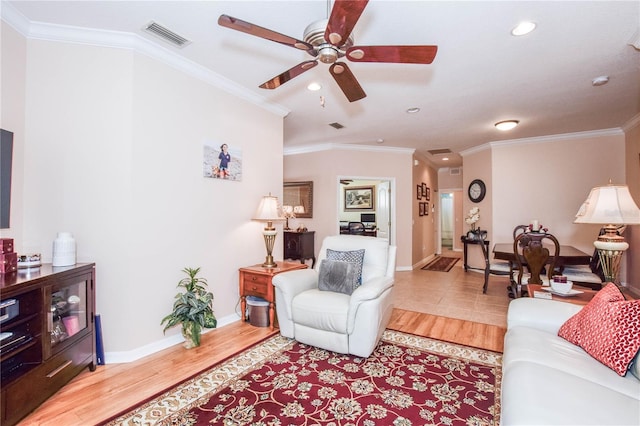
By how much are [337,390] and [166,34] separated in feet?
9.72

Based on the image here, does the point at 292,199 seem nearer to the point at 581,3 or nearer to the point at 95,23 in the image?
the point at 95,23

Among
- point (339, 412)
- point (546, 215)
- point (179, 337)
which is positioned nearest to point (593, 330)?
point (339, 412)

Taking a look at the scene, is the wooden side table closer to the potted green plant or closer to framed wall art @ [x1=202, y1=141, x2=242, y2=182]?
the potted green plant

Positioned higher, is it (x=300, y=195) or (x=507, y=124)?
(x=507, y=124)

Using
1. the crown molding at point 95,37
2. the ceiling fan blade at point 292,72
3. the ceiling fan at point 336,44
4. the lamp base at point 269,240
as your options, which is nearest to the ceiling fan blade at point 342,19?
the ceiling fan at point 336,44

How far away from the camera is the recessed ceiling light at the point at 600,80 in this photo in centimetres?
299

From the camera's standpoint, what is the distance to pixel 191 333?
8.59 feet

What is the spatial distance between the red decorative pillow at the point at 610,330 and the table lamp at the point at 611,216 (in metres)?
0.76

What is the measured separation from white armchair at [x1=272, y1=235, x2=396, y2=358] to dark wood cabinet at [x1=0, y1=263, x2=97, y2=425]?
57.4 inches

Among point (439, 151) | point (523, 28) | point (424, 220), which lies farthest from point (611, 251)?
point (424, 220)

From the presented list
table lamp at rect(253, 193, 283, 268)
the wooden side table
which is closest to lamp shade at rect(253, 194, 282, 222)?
table lamp at rect(253, 193, 283, 268)

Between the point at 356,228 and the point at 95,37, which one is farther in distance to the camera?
the point at 356,228

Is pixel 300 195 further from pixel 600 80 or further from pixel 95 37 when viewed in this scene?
pixel 600 80

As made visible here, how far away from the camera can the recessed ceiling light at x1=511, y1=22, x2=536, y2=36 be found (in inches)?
85.4
